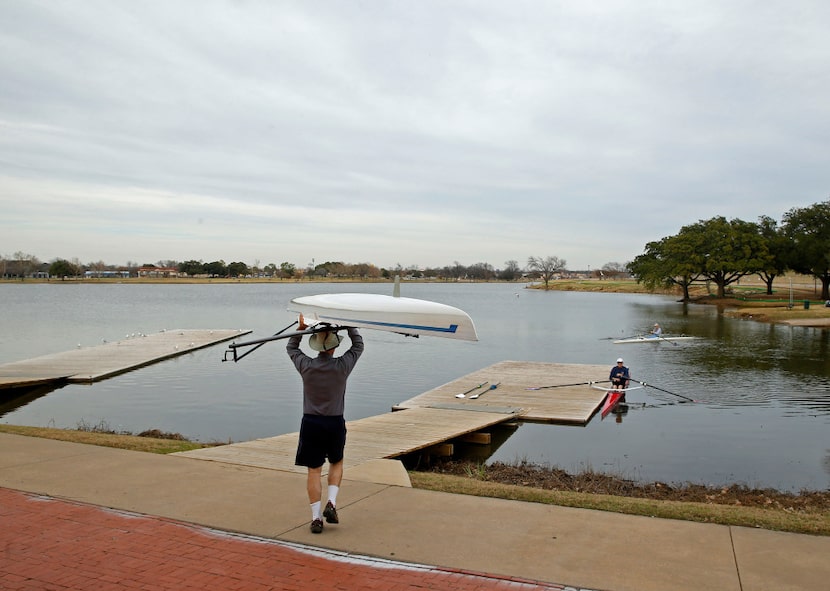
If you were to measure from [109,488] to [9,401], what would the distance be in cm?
1523

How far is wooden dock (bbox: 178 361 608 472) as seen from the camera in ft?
32.8

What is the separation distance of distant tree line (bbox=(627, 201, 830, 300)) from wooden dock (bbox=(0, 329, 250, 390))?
6001 cm

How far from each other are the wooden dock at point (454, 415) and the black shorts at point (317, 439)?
3120 mm

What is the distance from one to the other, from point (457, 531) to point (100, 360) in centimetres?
2467

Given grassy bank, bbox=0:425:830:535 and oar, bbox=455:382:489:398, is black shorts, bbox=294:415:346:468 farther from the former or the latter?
oar, bbox=455:382:489:398

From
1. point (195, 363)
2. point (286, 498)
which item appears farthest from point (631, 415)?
point (195, 363)

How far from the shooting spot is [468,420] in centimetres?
1487

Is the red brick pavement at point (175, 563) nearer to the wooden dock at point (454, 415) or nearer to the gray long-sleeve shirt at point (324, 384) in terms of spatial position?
the gray long-sleeve shirt at point (324, 384)

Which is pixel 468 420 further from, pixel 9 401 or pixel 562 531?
pixel 9 401

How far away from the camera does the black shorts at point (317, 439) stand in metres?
5.92

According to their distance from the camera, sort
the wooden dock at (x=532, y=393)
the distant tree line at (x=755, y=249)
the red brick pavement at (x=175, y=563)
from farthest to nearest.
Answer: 1. the distant tree line at (x=755, y=249)
2. the wooden dock at (x=532, y=393)
3. the red brick pavement at (x=175, y=563)

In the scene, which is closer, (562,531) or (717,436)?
(562,531)

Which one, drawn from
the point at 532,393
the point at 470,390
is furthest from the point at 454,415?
the point at 532,393

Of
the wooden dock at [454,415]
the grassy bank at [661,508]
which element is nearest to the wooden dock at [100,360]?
the wooden dock at [454,415]
